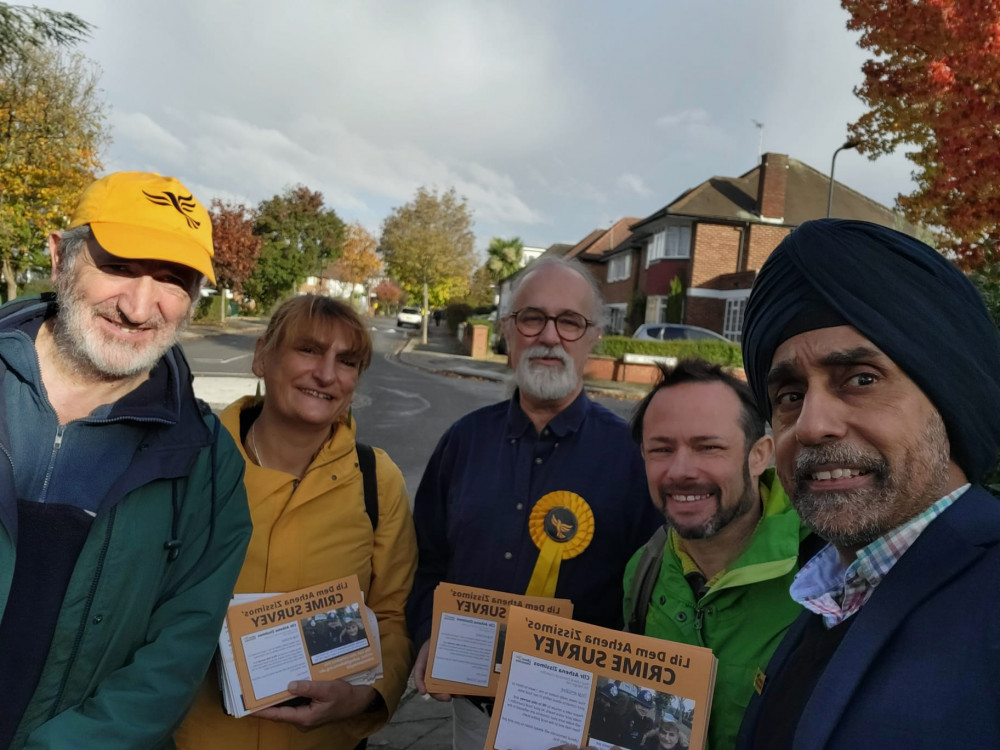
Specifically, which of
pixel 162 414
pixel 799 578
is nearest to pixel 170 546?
pixel 162 414

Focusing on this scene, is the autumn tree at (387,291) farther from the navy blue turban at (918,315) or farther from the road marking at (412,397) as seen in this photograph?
the navy blue turban at (918,315)

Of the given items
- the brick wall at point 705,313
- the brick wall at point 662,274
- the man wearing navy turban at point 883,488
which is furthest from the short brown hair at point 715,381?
the brick wall at point 662,274

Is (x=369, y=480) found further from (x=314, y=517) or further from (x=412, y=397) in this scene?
(x=412, y=397)

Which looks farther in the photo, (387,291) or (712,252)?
(387,291)

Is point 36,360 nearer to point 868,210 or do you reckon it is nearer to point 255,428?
point 255,428

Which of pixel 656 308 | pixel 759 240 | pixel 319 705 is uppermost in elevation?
pixel 759 240

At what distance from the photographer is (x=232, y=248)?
34.8 meters

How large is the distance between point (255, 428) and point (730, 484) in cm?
183

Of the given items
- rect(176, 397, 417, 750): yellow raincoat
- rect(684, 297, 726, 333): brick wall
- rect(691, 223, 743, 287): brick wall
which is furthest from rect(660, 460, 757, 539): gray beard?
rect(691, 223, 743, 287): brick wall

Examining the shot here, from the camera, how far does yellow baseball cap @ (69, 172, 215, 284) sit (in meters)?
1.85

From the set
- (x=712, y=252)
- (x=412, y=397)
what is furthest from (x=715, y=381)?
(x=712, y=252)

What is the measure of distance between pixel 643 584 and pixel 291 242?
45.8 m

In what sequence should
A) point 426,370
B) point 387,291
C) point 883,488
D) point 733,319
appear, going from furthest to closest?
point 387,291 → point 733,319 → point 426,370 → point 883,488

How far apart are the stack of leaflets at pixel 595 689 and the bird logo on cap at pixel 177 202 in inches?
61.4
